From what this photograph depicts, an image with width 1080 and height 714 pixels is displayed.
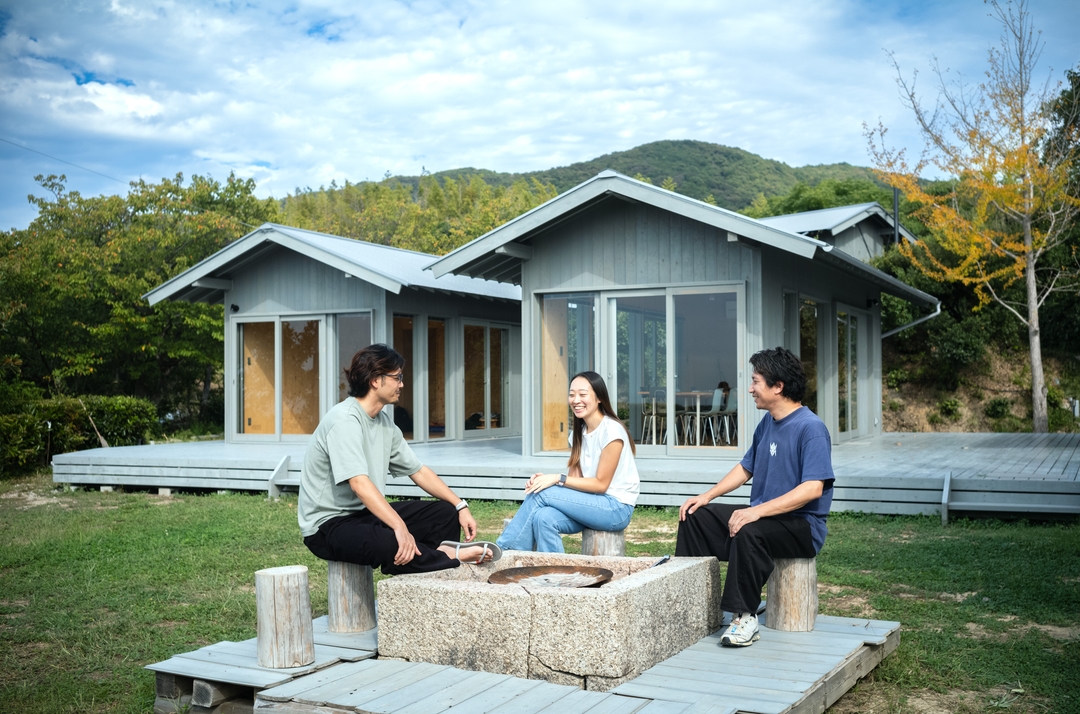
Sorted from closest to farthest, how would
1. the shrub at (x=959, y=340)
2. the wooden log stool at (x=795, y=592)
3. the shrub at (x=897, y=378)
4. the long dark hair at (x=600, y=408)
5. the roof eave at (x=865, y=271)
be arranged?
the wooden log stool at (x=795, y=592) → the long dark hair at (x=600, y=408) → the roof eave at (x=865, y=271) → the shrub at (x=959, y=340) → the shrub at (x=897, y=378)

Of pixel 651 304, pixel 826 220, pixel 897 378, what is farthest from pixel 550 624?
pixel 897 378

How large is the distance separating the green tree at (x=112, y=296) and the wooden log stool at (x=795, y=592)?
15427 millimetres

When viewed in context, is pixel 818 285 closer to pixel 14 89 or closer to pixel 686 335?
pixel 686 335

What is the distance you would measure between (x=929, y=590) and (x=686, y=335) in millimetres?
5019

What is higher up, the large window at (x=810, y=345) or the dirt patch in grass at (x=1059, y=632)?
the large window at (x=810, y=345)

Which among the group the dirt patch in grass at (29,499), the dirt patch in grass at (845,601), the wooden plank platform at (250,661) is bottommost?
the dirt patch in grass at (845,601)

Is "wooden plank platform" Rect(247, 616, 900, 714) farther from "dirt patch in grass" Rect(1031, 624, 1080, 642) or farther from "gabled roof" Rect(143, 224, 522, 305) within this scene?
"gabled roof" Rect(143, 224, 522, 305)

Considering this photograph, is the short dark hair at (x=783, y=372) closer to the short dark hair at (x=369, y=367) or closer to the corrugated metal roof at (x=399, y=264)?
the short dark hair at (x=369, y=367)

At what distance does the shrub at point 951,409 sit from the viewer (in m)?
19.2

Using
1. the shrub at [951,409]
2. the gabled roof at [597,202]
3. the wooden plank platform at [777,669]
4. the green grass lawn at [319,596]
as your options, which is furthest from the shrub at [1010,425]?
the wooden plank platform at [777,669]

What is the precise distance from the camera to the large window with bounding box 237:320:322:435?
13.6 m

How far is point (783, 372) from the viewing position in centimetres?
427

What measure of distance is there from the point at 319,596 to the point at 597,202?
6145 mm

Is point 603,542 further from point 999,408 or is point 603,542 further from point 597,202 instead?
point 999,408
